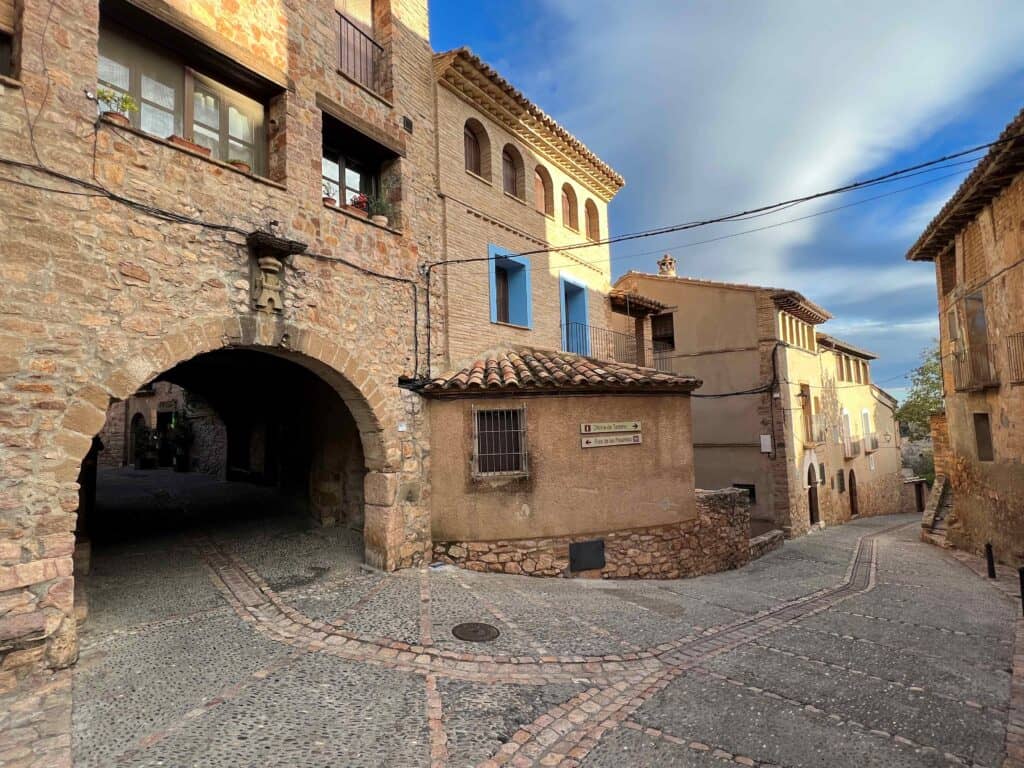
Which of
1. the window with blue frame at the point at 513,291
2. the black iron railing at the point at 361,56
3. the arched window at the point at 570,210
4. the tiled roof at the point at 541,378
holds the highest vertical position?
the black iron railing at the point at 361,56

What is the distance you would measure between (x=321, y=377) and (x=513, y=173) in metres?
6.61

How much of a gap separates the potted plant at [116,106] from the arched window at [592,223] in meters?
10.3

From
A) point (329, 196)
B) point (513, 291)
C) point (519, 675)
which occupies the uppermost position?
point (329, 196)

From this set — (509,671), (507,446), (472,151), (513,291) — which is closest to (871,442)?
(513,291)

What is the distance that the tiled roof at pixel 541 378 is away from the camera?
27.3 feet

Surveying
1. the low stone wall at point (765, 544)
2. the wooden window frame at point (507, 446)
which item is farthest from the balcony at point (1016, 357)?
the wooden window frame at point (507, 446)

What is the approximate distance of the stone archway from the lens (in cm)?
470

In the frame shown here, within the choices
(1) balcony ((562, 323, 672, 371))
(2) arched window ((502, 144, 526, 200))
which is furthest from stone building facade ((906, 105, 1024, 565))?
(2) arched window ((502, 144, 526, 200))

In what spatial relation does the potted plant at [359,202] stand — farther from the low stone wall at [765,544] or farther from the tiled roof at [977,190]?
the low stone wall at [765,544]

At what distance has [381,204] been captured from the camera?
27.6 feet

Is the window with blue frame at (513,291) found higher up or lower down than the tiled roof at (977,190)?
lower down

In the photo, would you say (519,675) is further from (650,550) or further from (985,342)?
(985,342)

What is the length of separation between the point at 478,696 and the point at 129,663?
3161mm

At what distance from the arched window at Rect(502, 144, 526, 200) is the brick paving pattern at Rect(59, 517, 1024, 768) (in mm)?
7845
